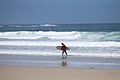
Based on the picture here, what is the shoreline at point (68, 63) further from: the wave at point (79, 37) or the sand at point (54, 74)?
the wave at point (79, 37)

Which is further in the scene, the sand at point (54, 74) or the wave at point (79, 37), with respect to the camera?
the wave at point (79, 37)

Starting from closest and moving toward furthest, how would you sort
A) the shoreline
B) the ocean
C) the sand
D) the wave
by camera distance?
the sand → the shoreline → the ocean → the wave

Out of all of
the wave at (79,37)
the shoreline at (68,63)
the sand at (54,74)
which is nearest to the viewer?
the sand at (54,74)

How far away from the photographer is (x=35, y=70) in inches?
312

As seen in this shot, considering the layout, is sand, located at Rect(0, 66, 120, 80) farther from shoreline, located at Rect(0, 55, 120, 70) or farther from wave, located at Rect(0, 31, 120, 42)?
wave, located at Rect(0, 31, 120, 42)

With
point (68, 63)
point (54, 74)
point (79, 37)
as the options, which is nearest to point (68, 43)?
point (79, 37)

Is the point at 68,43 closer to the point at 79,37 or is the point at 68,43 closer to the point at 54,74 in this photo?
the point at 79,37

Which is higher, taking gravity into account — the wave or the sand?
the sand

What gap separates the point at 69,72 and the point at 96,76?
0.86m

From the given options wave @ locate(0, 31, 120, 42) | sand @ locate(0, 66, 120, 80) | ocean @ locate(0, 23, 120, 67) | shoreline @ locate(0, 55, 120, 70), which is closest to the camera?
sand @ locate(0, 66, 120, 80)

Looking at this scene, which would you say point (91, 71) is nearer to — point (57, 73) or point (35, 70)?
point (57, 73)

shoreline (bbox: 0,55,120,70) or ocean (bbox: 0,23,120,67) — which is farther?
ocean (bbox: 0,23,120,67)

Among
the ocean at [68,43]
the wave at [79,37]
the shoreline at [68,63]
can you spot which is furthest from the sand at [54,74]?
the wave at [79,37]

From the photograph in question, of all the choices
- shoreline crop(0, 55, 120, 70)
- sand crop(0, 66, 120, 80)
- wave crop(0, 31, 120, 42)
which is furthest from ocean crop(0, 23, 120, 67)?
sand crop(0, 66, 120, 80)
